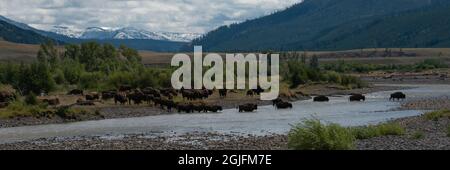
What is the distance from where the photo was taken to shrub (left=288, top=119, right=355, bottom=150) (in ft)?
72.7

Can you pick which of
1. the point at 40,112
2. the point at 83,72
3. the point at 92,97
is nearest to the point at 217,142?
the point at 40,112

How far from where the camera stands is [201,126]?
40125 millimetres

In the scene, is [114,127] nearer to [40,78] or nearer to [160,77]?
[40,78]

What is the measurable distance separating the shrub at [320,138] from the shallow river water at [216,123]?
11428 mm

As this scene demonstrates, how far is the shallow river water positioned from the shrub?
11.4 m

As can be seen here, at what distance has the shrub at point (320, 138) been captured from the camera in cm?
2216

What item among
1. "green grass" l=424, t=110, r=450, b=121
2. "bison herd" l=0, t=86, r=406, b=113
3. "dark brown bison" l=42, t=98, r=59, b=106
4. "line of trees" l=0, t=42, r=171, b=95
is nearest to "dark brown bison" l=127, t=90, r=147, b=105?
"bison herd" l=0, t=86, r=406, b=113

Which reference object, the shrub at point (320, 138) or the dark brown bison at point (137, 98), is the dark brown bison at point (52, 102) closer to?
the dark brown bison at point (137, 98)

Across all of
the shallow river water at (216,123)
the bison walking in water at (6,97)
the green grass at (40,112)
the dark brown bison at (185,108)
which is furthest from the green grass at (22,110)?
the dark brown bison at (185,108)

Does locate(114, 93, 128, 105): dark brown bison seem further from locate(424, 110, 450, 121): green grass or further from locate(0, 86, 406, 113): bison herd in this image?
locate(424, 110, 450, 121): green grass

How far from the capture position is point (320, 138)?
22.2 m

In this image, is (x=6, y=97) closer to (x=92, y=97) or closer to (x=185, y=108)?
(x=92, y=97)
